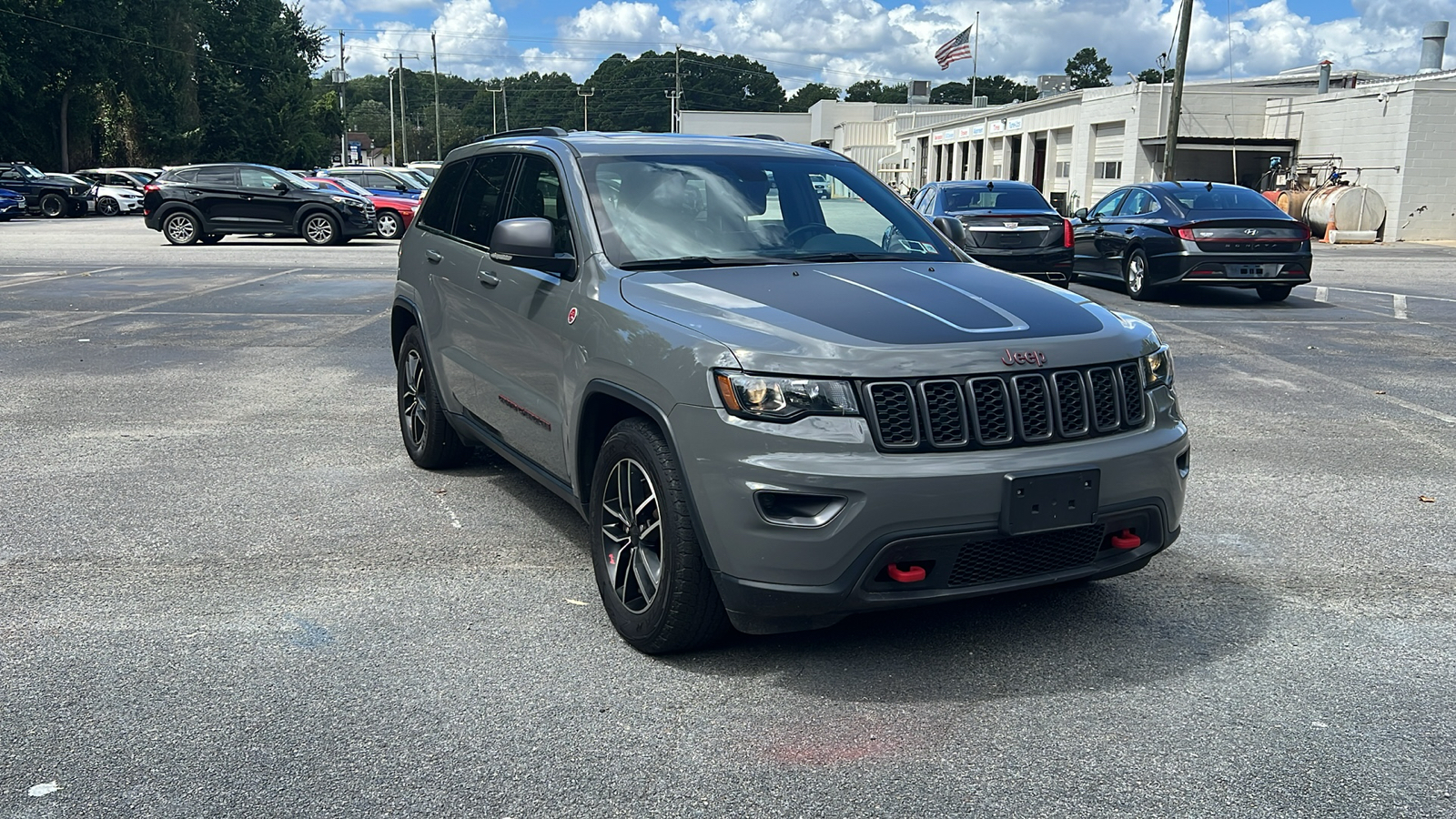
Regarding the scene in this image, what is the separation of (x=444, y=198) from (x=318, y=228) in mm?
21550

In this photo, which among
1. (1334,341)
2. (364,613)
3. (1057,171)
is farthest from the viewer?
(1057,171)

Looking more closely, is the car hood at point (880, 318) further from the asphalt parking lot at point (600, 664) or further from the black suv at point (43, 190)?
the black suv at point (43, 190)

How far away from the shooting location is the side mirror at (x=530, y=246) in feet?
15.0

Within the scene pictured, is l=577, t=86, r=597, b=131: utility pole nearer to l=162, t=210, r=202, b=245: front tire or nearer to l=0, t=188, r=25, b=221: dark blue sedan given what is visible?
l=0, t=188, r=25, b=221: dark blue sedan

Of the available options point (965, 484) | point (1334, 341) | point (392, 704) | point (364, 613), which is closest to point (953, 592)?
point (965, 484)

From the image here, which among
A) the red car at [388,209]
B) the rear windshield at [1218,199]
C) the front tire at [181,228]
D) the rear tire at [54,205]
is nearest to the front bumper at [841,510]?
the rear windshield at [1218,199]

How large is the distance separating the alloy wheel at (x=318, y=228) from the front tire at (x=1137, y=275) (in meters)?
17.1

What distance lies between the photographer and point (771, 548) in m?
3.62

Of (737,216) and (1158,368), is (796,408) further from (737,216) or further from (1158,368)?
(737,216)

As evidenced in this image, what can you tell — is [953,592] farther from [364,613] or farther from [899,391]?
[364,613]

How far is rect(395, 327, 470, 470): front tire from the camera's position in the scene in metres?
6.36

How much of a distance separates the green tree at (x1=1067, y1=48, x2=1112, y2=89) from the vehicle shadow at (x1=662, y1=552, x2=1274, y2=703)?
120m

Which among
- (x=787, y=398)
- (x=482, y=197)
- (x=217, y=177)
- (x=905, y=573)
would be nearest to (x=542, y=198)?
(x=482, y=197)

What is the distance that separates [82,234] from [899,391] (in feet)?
102
